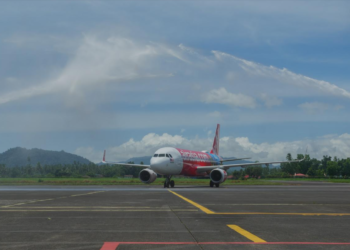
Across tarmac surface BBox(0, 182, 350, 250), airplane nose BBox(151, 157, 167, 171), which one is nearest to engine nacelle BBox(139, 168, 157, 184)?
airplane nose BBox(151, 157, 167, 171)

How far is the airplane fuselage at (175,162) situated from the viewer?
146 feet

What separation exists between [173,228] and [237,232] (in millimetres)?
1591

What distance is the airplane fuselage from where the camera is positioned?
44438mm

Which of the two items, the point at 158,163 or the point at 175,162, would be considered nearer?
the point at 158,163

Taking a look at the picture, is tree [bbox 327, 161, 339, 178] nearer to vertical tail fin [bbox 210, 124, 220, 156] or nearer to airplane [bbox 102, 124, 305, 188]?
vertical tail fin [bbox 210, 124, 220, 156]

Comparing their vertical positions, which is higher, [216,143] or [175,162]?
[216,143]

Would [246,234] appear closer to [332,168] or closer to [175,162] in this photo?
[175,162]

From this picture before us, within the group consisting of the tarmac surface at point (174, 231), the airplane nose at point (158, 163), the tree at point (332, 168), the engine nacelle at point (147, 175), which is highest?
the tree at point (332, 168)

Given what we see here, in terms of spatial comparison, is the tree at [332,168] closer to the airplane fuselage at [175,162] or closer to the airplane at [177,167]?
the airplane at [177,167]

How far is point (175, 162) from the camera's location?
45594 millimetres

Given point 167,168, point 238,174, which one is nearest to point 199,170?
point 167,168

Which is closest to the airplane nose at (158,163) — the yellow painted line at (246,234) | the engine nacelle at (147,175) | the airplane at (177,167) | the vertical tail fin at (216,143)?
the airplane at (177,167)

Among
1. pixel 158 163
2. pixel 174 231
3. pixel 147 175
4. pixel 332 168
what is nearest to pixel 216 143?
pixel 147 175

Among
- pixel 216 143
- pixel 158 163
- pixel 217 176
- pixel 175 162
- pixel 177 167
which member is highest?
pixel 216 143
